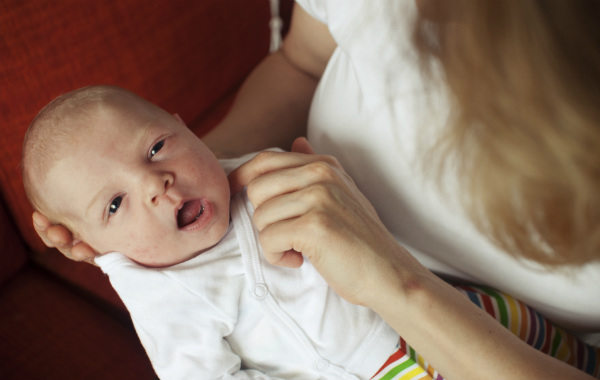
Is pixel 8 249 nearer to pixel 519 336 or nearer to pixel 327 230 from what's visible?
pixel 327 230

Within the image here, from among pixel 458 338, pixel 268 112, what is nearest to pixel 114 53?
pixel 268 112

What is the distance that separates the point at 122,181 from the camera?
2.27ft

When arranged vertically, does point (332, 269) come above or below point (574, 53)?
below

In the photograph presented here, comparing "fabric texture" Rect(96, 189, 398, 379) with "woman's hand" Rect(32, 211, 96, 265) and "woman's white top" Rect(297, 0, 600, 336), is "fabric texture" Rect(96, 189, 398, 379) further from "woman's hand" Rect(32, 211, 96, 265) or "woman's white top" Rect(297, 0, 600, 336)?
"woman's white top" Rect(297, 0, 600, 336)

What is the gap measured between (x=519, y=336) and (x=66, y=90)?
1041 millimetres

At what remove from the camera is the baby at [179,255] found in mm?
690

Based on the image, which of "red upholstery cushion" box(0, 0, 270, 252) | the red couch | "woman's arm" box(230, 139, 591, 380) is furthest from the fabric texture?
"red upholstery cushion" box(0, 0, 270, 252)

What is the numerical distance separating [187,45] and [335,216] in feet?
2.86

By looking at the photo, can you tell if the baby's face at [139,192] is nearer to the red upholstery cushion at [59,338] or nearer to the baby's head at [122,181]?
the baby's head at [122,181]

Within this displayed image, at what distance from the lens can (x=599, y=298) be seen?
0.68 meters

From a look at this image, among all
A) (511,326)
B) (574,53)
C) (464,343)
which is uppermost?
(574,53)

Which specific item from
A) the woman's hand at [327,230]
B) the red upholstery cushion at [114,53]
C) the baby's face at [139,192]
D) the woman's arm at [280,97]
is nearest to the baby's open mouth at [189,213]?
the baby's face at [139,192]

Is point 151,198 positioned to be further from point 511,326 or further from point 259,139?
point 511,326

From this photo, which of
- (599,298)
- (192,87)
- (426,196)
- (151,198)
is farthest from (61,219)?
(599,298)
